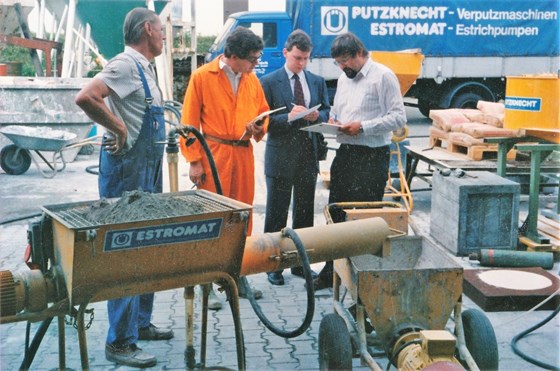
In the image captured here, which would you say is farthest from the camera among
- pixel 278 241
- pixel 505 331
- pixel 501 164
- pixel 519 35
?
pixel 519 35

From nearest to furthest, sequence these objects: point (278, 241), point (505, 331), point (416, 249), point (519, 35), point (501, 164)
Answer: point (278, 241), point (416, 249), point (505, 331), point (501, 164), point (519, 35)

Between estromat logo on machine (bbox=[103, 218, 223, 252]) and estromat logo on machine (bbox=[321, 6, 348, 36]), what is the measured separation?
12442mm

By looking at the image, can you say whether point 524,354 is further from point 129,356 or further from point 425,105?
point 425,105

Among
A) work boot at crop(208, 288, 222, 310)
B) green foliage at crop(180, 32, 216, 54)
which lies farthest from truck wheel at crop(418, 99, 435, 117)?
work boot at crop(208, 288, 222, 310)

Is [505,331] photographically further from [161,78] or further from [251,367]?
[161,78]

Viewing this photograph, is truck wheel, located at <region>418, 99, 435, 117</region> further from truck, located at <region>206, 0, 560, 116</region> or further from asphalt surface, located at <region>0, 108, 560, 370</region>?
asphalt surface, located at <region>0, 108, 560, 370</region>

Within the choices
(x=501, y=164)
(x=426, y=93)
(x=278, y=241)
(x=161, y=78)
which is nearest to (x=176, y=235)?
(x=278, y=241)

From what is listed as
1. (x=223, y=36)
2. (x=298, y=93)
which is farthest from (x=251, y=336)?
(x=223, y=36)

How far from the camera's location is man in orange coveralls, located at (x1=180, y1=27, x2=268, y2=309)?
4566 mm

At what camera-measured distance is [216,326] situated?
445 centimetres

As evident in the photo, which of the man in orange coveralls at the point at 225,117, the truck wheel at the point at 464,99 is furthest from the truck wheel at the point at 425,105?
the man in orange coveralls at the point at 225,117

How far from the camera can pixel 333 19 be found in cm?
1473

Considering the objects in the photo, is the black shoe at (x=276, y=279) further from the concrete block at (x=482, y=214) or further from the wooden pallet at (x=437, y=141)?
the wooden pallet at (x=437, y=141)

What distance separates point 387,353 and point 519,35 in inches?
534
